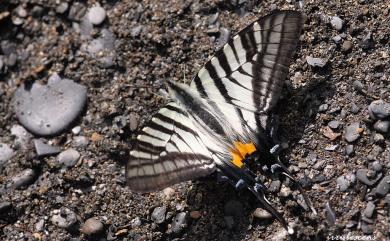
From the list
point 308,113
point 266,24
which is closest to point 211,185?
point 308,113

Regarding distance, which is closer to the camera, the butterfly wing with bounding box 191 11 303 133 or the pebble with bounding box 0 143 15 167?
the butterfly wing with bounding box 191 11 303 133

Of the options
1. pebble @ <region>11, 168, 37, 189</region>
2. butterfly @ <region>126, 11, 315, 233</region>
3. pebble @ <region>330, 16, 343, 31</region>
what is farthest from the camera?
pebble @ <region>11, 168, 37, 189</region>

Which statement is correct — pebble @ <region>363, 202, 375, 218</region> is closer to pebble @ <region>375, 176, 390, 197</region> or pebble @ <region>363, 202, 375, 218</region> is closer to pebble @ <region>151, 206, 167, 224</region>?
pebble @ <region>375, 176, 390, 197</region>

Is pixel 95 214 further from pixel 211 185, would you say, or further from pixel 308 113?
pixel 308 113

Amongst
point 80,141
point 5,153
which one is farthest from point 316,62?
point 5,153

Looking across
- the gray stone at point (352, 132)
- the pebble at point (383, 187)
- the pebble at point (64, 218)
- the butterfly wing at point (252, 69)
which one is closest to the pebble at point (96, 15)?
the butterfly wing at point (252, 69)

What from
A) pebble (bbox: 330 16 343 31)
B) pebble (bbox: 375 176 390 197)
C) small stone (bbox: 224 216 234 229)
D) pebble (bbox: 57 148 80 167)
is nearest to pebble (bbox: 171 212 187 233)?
small stone (bbox: 224 216 234 229)
